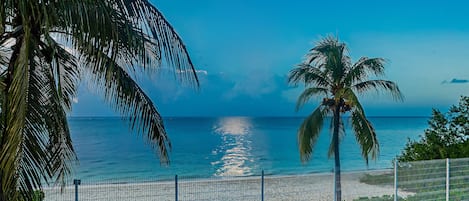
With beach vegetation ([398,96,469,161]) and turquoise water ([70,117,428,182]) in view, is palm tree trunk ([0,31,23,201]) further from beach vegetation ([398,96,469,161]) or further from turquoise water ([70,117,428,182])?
turquoise water ([70,117,428,182])

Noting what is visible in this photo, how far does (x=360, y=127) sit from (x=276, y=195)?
2066mm


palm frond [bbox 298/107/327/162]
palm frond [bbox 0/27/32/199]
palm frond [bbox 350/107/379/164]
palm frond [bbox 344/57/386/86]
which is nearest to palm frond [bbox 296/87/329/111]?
palm frond [bbox 298/107/327/162]

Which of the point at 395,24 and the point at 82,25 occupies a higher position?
the point at 395,24

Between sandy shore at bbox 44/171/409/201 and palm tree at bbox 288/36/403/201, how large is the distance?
1.10 m

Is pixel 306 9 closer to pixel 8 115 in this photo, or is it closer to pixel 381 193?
pixel 381 193

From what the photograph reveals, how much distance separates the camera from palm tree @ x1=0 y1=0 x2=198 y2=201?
9.84 feet

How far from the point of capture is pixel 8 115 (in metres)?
3.12

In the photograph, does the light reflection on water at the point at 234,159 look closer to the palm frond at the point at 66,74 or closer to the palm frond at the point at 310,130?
the palm frond at the point at 310,130

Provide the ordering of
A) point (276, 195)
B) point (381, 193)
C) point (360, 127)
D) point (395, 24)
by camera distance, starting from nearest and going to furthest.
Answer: point (381, 193)
point (276, 195)
point (360, 127)
point (395, 24)

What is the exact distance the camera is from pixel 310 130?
864 centimetres

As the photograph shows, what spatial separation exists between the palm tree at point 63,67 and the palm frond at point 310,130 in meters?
4.38

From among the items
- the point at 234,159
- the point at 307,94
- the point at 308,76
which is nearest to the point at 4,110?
the point at 307,94

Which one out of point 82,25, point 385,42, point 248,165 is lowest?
point 248,165

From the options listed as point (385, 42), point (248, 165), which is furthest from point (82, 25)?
point (248, 165)
